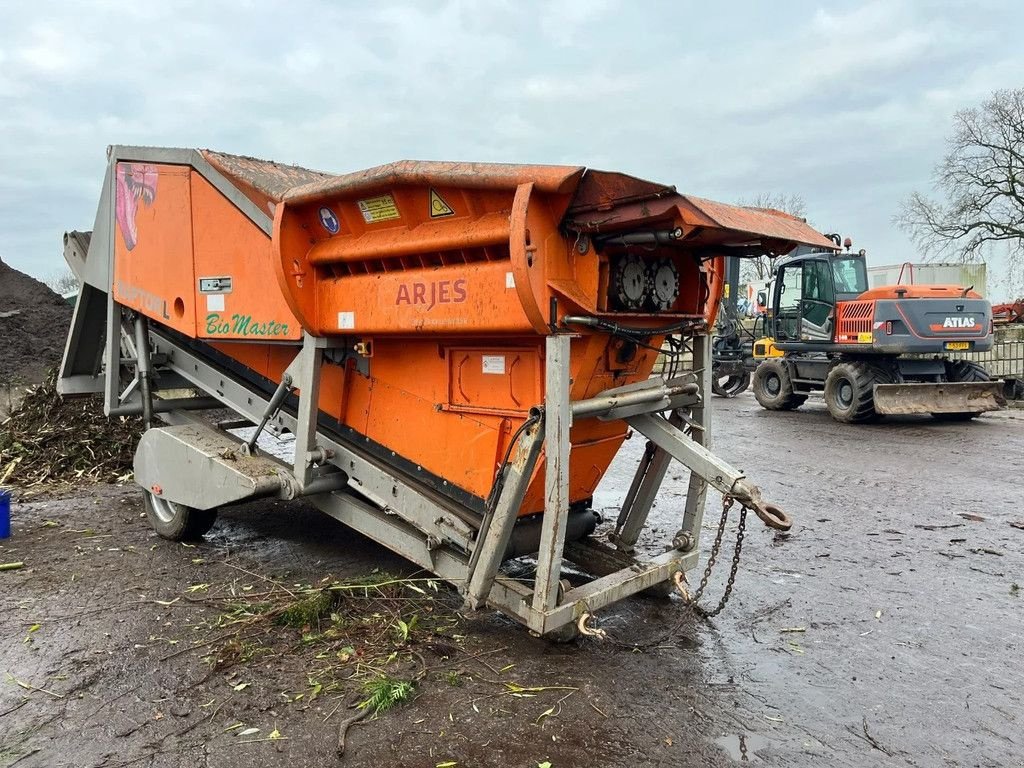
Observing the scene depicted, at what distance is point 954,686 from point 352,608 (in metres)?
2.91

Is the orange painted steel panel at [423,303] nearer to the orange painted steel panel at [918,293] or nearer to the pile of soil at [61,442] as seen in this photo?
the pile of soil at [61,442]

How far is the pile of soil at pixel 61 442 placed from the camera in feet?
23.4

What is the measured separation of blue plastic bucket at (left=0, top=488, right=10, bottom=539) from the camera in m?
5.38

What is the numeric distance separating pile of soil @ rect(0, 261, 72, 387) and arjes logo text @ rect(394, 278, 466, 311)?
6.80 meters

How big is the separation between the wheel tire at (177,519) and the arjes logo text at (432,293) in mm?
2341

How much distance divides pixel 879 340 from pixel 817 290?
1693 mm

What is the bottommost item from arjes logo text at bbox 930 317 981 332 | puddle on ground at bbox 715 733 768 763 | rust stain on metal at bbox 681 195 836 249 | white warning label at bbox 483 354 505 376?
puddle on ground at bbox 715 733 768 763

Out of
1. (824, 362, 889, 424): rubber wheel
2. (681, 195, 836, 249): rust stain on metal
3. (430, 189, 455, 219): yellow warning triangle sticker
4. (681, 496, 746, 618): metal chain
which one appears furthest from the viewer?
(824, 362, 889, 424): rubber wheel

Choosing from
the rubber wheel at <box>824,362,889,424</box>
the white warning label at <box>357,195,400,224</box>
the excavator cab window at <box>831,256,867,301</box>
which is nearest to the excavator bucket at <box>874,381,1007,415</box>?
the rubber wheel at <box>824,362,889,424</box>

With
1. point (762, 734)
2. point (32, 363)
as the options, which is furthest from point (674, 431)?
point (32, 363)

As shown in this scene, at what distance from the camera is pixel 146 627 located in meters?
3.89

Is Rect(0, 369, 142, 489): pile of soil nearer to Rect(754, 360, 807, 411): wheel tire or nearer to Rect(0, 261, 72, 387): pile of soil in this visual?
Rect(0, 261, 72, 387): pile of soil

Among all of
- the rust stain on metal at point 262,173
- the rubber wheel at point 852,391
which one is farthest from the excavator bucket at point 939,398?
the rust stain on metal at point 262,173

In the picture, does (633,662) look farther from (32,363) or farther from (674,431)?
(32,363)
